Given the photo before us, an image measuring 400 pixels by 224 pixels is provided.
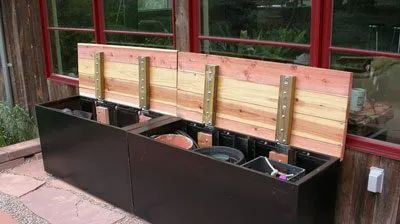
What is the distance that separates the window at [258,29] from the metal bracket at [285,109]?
0.34m

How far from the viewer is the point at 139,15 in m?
4.02

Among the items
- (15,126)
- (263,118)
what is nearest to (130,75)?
(263,118)

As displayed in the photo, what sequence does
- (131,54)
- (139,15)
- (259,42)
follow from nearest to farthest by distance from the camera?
(259,42), (131,54), (139,15)

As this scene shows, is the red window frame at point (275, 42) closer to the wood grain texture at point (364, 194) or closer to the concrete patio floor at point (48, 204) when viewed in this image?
the wood grain texture at point (364, 194)

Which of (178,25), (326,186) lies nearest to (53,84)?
(178,25)

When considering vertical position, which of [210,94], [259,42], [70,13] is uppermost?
[70,13]

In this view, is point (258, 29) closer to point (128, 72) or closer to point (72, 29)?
point (128, 72)

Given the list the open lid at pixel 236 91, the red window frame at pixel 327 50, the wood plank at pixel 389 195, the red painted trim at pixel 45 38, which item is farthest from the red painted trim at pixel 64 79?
the wood plank at pixel 389 195

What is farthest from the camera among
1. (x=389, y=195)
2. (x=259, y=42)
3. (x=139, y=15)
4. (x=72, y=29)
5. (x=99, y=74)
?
(x=72, y=29)

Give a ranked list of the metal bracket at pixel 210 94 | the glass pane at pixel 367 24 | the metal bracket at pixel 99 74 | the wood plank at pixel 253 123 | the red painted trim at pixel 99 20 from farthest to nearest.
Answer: the red painted trim at pixel 99 20 < the metal bracket at pixel 99 74 < the metal bracket at pixel 210 94 < the wood plank at pixel 253 123 < the glass pane at pixel 367 24

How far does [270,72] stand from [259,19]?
1.79 ft

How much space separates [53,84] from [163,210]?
2856mm

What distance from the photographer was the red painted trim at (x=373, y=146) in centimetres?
248

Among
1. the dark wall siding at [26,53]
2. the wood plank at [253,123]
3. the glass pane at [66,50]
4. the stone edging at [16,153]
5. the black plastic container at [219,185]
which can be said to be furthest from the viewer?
the dark wall siding at [26,53]
